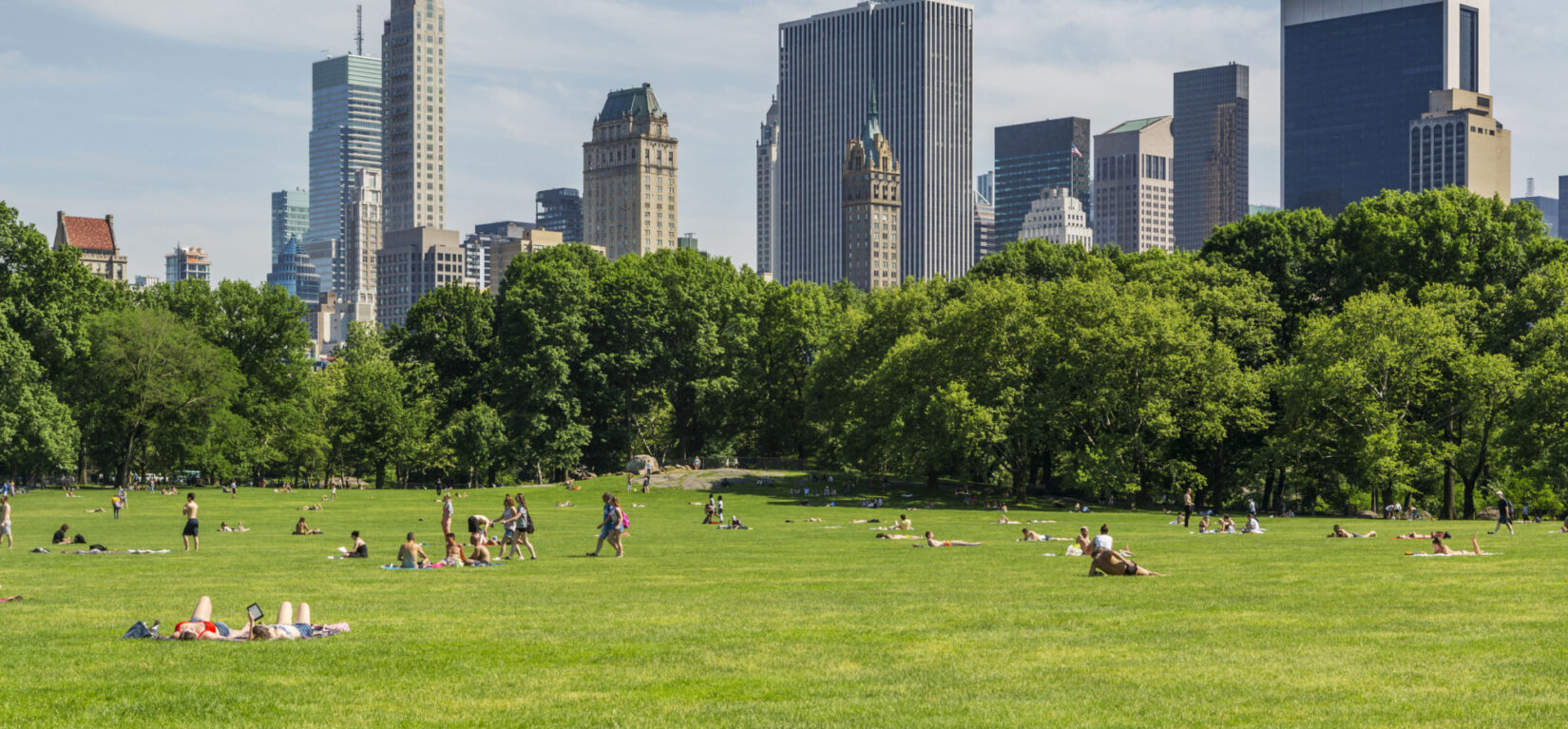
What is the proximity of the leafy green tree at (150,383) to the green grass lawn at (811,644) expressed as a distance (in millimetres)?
52416

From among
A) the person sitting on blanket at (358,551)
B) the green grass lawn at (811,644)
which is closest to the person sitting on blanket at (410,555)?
the green grass lawn at (811,644)

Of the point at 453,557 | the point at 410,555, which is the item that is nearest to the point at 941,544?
the point at 453,557

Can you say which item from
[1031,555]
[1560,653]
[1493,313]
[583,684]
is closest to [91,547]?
[1031,555]

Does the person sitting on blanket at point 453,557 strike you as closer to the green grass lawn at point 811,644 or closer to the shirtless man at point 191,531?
the green grass lawn at point 811,644

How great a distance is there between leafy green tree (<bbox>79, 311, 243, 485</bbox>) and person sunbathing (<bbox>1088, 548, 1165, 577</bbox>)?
224 ft

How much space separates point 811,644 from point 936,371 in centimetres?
5841

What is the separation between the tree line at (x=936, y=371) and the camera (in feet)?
213

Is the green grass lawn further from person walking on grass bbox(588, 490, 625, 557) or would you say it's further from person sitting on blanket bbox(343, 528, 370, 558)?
person sitting on blanket bbox(343, 528, 370, 558)

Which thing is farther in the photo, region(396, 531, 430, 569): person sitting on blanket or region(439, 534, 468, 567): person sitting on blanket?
region(439, 534, 468, 567): person sitting on blanket

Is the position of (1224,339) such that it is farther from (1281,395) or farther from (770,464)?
(770,464)

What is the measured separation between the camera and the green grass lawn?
47.9ft

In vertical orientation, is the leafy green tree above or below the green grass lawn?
above

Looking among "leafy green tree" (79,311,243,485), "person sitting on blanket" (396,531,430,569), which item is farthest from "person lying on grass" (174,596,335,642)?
"leafy green tree" (79,311,243,485)

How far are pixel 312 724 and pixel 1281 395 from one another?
198 ft
